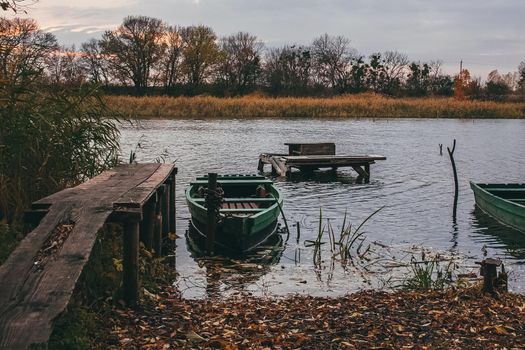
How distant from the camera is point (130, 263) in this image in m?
6.61

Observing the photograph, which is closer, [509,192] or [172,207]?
[172,207]

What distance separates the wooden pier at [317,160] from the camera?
2336cm

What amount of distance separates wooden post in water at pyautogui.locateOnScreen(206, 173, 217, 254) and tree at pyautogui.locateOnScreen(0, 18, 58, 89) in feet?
11.5

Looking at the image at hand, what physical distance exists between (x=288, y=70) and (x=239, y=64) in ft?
25.9

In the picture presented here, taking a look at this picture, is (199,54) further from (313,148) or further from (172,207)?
(172,207)

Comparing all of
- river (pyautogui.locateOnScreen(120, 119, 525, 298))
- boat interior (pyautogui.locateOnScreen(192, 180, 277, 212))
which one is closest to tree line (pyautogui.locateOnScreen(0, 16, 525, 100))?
river (pyautogui.locateOnScreen(120, 119, 525, 298))

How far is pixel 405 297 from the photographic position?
7.74 m

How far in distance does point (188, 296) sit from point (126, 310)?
2.29 m

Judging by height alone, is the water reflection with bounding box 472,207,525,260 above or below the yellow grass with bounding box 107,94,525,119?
below

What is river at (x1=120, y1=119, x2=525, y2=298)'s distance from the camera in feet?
32.9

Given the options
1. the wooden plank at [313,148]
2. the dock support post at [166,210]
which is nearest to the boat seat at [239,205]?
the dock support post at [166,210]

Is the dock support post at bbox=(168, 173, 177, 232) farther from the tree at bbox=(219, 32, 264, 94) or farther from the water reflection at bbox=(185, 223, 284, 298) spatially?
the tree at bbox=(219, 32, 264, 94)

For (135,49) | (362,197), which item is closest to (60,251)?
(362,197)

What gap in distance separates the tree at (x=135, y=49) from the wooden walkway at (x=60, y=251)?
224 ft
